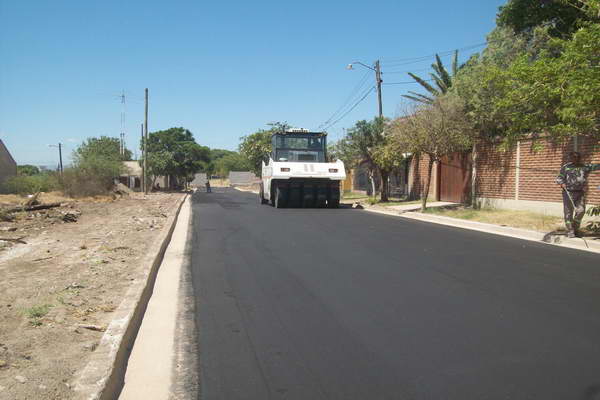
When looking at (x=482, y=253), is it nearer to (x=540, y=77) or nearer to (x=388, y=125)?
(x=540, y=77)

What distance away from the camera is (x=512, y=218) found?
620 inches

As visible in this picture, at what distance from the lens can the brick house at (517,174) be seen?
14.8 meters

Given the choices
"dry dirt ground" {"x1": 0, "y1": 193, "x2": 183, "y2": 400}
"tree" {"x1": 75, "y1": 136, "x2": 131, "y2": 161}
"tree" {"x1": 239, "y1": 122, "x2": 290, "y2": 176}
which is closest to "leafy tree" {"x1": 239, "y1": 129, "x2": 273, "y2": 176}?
"tree" {"x1": 239, "y1": 122, "x2": 290, "y2": 176}

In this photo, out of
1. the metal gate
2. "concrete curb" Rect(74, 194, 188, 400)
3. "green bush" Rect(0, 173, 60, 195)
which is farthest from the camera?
"green bush" Rect(0, 173, 60, 195)

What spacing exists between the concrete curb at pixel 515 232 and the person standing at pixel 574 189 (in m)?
0.32

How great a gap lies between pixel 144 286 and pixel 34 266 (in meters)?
3.42

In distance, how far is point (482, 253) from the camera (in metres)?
10.0

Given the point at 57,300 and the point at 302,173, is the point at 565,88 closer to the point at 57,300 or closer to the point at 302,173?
the point at 57,300

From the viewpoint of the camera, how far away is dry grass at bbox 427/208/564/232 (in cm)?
1397

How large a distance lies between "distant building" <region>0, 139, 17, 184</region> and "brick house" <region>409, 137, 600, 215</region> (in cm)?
3385

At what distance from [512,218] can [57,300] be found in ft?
43.6

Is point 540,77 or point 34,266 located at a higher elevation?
point 540,77

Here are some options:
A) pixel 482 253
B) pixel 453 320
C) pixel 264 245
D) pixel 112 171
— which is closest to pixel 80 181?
pixel 112 171

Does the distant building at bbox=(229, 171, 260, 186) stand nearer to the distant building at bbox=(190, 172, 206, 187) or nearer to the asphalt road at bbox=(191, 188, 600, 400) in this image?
the distant building at bbox=(190, 172, 206, 187)
